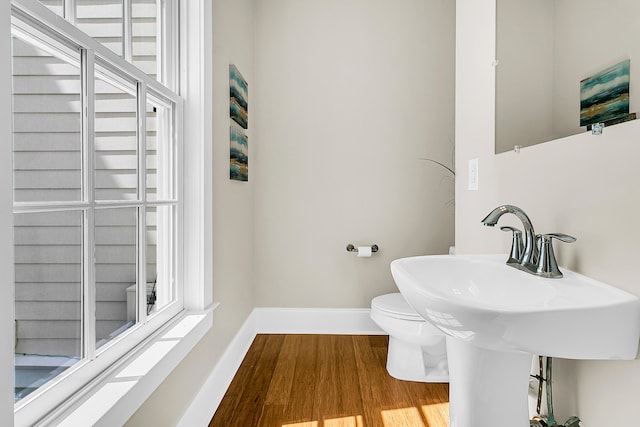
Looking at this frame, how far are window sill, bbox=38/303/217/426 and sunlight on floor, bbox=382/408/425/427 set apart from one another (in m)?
0.89

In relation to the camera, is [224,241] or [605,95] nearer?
[605,95]

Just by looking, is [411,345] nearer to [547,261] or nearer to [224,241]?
[224,241]

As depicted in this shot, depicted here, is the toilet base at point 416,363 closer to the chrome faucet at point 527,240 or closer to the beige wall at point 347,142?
the beige wall at point 347,142

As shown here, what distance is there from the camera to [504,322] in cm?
73

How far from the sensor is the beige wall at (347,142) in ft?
9.43

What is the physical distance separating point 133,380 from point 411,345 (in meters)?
1.51

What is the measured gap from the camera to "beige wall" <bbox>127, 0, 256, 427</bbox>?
55.4 inches

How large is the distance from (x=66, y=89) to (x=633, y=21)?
1.26m

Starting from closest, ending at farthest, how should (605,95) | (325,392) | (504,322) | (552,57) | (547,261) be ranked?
(504,322), (605,95), (547,261), (552,57), (325,392)

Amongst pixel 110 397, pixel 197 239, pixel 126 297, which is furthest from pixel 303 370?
pixel 110 397

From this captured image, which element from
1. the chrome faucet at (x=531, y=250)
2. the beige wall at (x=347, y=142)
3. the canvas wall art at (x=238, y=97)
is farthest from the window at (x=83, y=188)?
the beige wall at (x=347, y=142)

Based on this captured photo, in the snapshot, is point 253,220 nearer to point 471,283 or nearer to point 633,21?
point 471,283

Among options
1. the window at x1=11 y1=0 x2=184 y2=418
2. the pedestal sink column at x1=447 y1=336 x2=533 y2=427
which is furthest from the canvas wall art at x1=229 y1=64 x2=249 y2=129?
the pedestal sink column at x1=447 y1=336 x2=533 y2=427

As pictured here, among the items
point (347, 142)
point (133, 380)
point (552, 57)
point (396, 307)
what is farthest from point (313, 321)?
point (552, 57)
